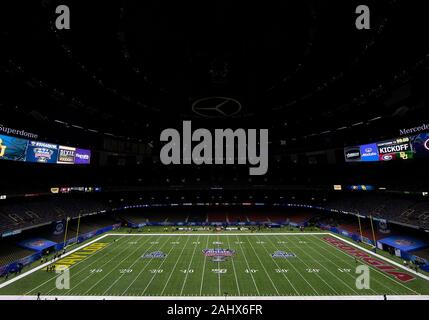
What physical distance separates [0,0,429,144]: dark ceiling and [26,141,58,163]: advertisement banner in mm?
4598

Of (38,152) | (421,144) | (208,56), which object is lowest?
(38,152)

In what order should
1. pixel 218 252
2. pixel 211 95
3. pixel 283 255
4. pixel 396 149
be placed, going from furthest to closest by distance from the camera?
pixel 396 149 → pixel 211 95 → pixel 218 252 → pixel 283 255

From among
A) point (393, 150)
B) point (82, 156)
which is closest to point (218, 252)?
point (393, 150)

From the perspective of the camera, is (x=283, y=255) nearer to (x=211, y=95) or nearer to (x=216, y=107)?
(x=211, y=95)

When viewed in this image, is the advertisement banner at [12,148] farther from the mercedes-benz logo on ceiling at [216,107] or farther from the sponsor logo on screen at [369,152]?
the sponsor logo on screen at [369,152]

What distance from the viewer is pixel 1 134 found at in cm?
2877

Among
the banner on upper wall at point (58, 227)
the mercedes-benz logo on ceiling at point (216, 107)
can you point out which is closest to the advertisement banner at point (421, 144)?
the mercedes-benz logo on ceiling at point (216, 107)

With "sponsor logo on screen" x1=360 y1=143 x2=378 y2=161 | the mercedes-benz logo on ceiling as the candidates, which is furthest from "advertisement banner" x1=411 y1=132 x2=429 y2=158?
the mercedes-benz logo on ceiling

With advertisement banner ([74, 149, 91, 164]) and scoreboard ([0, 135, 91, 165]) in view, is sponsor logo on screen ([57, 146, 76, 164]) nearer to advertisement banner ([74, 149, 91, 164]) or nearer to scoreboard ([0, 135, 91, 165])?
scoreboard ([0, 135, 91, 165])

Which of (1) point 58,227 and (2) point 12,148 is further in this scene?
(1) point 58,227

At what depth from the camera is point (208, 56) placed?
23266mm

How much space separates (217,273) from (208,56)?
22070mm

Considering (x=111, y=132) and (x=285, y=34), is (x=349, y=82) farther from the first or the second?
(x=111, y=132)

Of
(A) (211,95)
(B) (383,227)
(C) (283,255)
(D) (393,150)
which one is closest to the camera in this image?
(C) (283,255)
